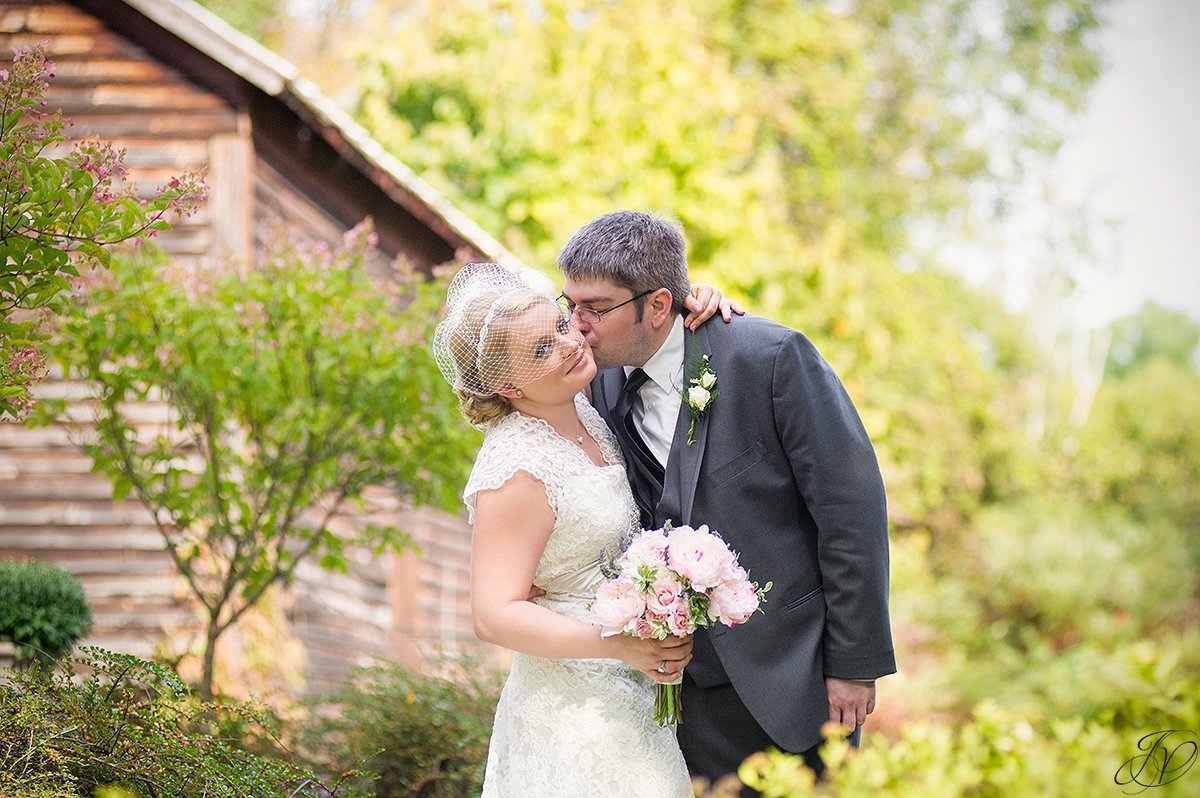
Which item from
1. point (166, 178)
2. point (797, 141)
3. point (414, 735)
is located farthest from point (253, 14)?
point (414, 735)

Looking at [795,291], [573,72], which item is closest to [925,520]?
[795,291]

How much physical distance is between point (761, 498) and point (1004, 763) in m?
1.28

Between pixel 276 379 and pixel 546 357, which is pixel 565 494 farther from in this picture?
pixel 276 379

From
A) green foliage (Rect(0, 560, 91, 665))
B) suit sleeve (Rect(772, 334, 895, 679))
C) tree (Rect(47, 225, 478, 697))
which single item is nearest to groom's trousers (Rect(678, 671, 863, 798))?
suit sleeve (Rect(772, 334, 895, 679))

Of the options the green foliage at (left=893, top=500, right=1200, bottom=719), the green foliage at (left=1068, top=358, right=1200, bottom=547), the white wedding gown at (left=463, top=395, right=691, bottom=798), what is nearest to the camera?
the white wedding gown at (left=463, top=395, right=691, bottom=798)

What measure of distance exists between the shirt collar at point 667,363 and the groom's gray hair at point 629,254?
0.12m

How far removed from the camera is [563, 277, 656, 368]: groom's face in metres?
3.34

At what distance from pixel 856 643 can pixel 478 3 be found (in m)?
13.3

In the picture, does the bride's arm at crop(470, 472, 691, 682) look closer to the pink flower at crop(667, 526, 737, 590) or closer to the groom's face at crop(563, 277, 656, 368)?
the pink flower at crop(667, 526, 737, 590)

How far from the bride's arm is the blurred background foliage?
189 inches

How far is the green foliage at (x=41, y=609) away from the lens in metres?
5.39

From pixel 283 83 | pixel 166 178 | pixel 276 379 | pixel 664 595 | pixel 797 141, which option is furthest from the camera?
pixel 797 141

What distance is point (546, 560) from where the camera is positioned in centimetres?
310

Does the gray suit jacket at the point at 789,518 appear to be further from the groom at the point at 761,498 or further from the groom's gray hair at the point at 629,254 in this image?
the groom's gray hair at the point at 629,254
